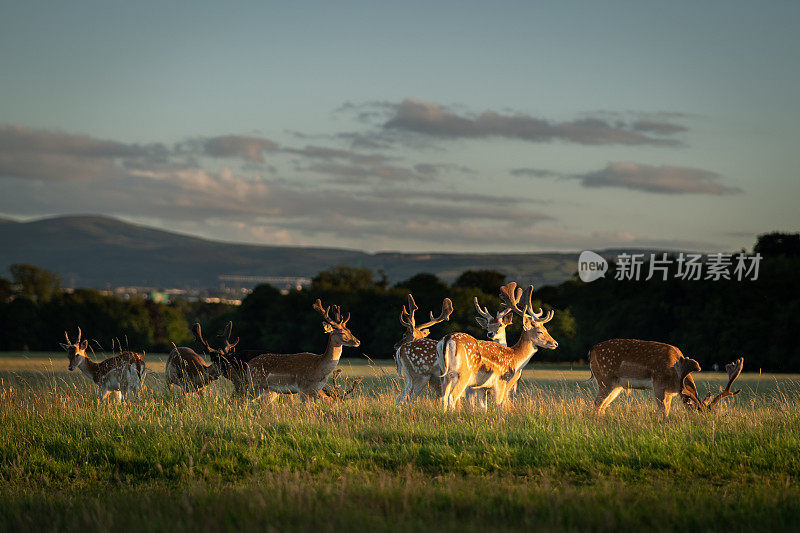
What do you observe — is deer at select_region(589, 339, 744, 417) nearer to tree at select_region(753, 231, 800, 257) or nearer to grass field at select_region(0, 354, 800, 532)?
grass field at select_region(0, 354, 800, 532)

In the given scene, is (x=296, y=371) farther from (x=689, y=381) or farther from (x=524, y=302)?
(x=689, y=381)

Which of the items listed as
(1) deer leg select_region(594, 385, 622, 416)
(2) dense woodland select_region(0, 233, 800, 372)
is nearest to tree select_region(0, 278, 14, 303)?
(2) dense woodland select_region(0, 233, 800, 372)

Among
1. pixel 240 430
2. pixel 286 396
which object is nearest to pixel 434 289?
pixel 286 396

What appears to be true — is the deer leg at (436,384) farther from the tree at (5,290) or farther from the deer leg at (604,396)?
the tree at (5,290)

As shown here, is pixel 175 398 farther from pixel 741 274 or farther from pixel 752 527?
pixel 741 274

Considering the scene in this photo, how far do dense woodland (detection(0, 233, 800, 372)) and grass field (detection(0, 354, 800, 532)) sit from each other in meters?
32.4

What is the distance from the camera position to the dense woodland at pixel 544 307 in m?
50.1

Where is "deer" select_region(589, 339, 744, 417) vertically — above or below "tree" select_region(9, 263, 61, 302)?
above

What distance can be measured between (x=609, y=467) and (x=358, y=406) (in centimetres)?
521

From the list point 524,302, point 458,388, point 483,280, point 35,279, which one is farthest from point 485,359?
point 35,279

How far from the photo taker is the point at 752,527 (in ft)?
25.6

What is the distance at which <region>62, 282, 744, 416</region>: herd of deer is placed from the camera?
538 inches

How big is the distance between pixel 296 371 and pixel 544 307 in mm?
43135

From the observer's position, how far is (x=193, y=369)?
17188mm
